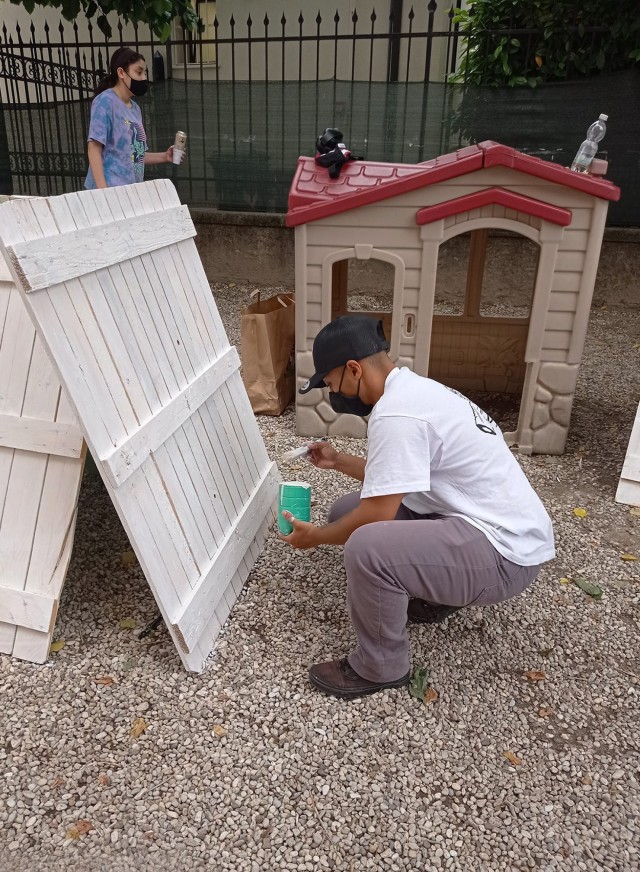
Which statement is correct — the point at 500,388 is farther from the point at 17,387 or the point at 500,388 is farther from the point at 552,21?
the point at 552,21

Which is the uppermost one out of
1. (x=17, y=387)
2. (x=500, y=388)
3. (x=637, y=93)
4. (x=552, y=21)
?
(x=552, y=21)

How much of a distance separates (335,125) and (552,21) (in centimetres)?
257

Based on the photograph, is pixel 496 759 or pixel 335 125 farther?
pixel 335 125

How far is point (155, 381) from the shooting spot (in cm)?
258

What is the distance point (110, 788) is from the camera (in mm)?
2141

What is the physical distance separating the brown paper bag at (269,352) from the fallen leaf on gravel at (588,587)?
98.3 inches

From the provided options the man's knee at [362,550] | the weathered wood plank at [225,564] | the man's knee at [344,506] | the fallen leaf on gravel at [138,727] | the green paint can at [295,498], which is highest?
the man's knee at [362,550]

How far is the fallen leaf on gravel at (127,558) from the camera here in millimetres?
3174

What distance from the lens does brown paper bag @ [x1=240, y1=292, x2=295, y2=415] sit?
4.66 metres

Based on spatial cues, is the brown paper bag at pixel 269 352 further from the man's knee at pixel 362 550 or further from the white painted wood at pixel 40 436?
the man's knee at pixel 362 550

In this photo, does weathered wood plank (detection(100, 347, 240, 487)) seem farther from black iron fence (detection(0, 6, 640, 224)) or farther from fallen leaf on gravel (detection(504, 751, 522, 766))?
black iron fence (detection(0, 6, 640, 224))

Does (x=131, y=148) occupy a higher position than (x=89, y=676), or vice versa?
(x=131, y=148)

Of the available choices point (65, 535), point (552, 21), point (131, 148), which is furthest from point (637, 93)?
point (65, 535)

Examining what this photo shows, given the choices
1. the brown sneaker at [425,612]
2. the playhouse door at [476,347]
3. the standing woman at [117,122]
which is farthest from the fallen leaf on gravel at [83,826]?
the playhouse door at [476,347]
